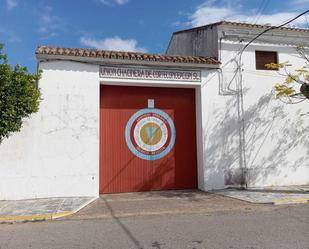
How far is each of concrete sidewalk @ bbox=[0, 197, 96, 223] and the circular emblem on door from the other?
7.39ft

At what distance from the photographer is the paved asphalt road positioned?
4770 mm

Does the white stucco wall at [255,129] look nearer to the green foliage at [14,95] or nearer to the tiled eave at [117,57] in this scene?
the tiled eave at [117,57]

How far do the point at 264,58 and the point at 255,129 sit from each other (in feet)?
8.69

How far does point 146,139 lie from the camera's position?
1017cm

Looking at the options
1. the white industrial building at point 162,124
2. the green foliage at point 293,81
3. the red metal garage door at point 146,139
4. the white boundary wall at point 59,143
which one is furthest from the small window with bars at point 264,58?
the white boundary wall at point 59,143

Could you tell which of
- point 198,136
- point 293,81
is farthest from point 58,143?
point 293,81

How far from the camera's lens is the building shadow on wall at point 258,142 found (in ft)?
33.4

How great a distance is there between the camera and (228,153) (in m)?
10.3

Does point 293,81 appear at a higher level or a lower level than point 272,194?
higher

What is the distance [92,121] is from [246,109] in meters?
5.24

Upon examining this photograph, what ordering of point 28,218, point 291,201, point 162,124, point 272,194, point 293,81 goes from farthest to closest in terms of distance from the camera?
point 293,81
point 162,124
point 272,194
point 291,201
point 28,218

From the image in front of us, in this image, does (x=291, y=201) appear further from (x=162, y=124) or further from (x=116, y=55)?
(x=116, y=55)

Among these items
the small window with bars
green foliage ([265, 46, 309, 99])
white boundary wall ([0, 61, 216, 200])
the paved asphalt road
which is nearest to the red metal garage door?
white boundary wall ([0, 61, 216, 200])

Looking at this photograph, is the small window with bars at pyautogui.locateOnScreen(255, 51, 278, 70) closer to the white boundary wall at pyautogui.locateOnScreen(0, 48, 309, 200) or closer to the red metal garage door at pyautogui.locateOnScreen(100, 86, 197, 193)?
the white boundary wall at pyautogui.locateOnScreen(0, 48, 309, 200)
